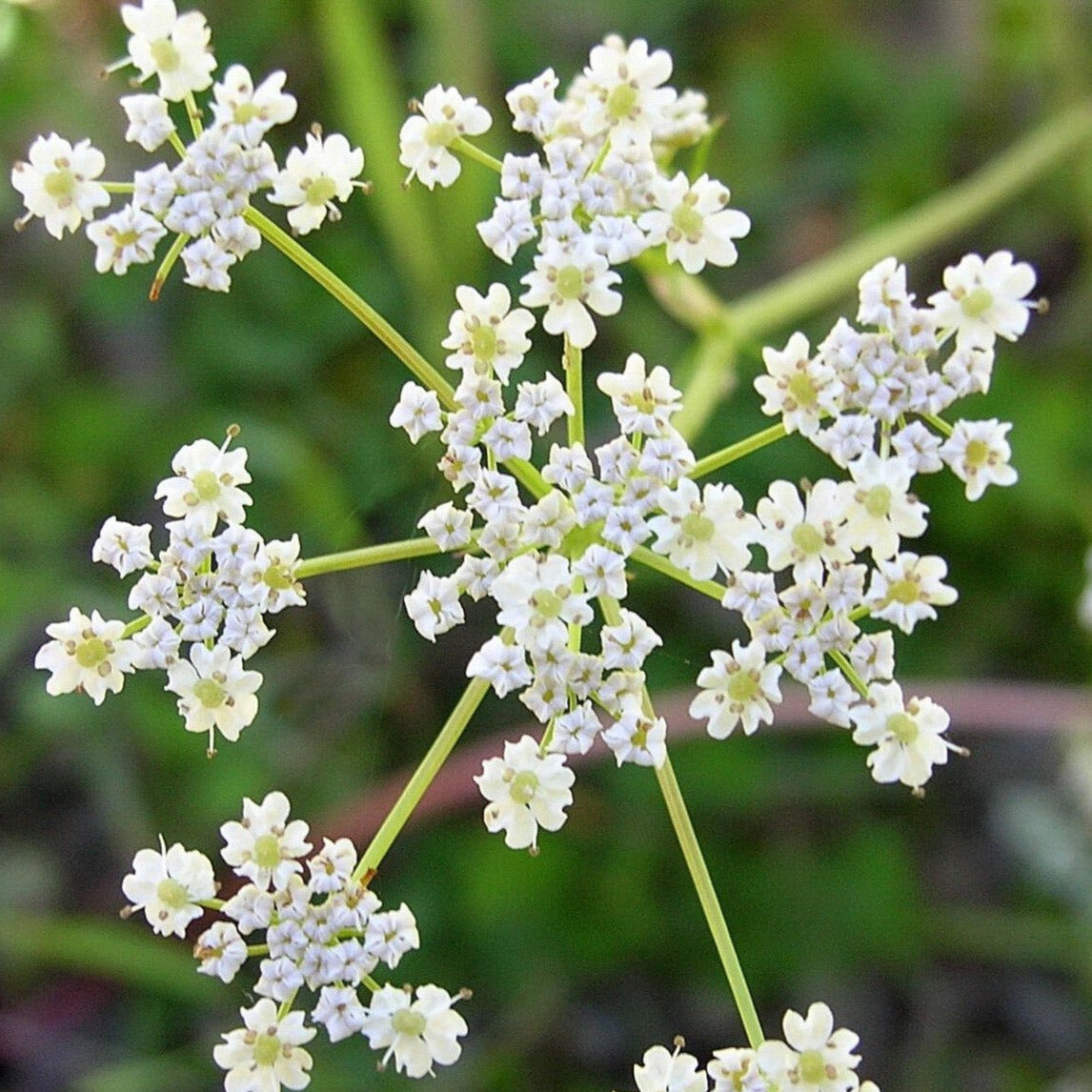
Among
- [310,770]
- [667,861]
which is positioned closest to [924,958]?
[667,861]

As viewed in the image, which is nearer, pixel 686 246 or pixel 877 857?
pixel 686 246

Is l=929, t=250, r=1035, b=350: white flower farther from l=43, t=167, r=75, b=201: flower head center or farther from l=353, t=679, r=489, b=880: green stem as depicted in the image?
l=43, t=167, r=75, b=201: flower head center

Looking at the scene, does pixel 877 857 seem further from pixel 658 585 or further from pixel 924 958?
pixel 658 585

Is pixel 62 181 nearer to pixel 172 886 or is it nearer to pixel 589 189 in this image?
pixel 589 189

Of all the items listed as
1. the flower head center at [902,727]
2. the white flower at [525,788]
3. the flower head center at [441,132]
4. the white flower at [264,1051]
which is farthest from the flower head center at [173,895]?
the flower head center at [441,132]

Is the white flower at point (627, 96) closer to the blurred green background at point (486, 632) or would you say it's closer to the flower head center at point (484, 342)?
the flower head center at point (484, 342)
